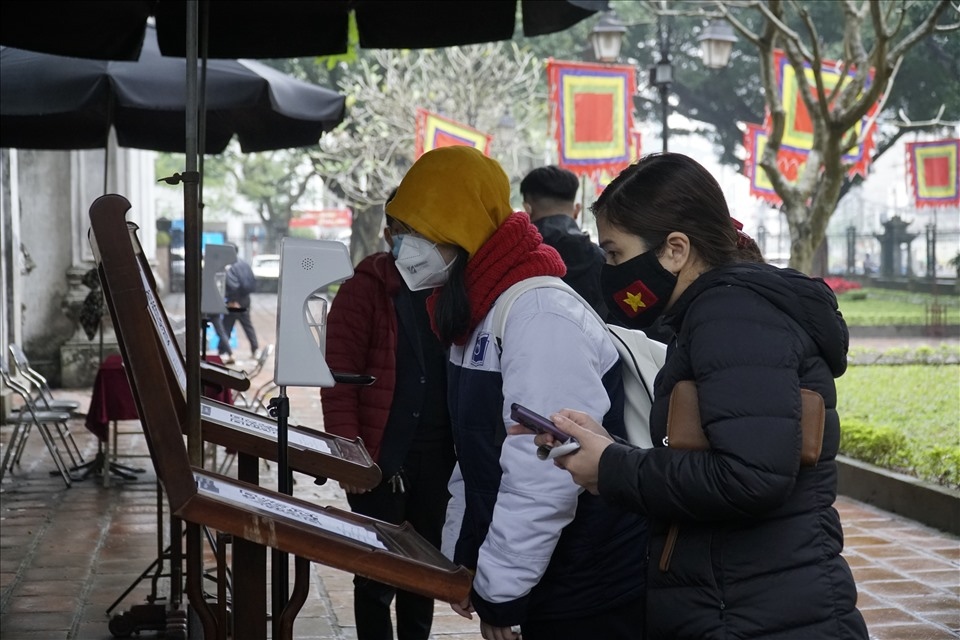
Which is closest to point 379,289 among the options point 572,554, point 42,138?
point 572,554

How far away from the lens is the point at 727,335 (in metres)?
2.19

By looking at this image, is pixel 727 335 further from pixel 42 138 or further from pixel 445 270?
pixel 42 138

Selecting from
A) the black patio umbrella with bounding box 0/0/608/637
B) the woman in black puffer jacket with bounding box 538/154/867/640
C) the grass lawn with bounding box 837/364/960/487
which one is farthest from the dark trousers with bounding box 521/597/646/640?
the grass lawn with bounding box 837/364/960/487

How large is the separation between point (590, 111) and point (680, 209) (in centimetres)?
1492

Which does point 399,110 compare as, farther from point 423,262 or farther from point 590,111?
point 423,262

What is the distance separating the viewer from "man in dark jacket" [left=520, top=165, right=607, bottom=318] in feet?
17.4

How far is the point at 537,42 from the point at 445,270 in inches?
1444

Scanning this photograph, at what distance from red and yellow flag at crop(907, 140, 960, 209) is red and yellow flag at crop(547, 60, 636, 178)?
11869 mm

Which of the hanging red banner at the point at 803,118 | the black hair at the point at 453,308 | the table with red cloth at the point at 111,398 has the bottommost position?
the table with red cloth at the point at 111,398

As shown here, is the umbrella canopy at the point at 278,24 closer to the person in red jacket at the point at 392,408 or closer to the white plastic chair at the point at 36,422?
the person in red jacket at the point at 392,408

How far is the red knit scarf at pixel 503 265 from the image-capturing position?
2.90 metres

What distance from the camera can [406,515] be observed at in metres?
4.45

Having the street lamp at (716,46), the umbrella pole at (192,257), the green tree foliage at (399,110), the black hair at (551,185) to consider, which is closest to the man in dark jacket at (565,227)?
the black hair at (551,185)

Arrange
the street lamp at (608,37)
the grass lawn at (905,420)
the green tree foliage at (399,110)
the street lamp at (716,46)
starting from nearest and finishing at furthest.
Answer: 1. the grass lawn at (905,420)
2. the street lamp at (716,46)
3. the street lamp at (608,37)
4. the green tree foliage at (399,110)
